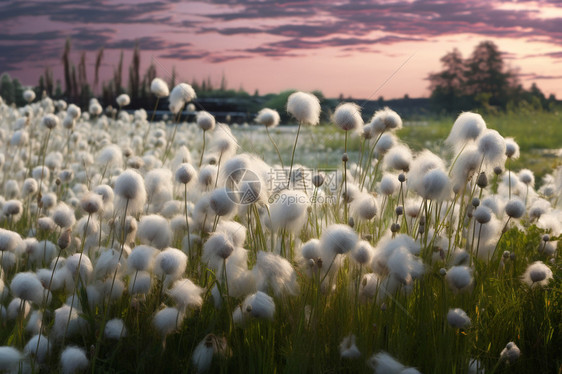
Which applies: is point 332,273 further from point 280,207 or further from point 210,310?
point 210,310

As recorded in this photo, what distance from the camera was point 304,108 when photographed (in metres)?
2.81

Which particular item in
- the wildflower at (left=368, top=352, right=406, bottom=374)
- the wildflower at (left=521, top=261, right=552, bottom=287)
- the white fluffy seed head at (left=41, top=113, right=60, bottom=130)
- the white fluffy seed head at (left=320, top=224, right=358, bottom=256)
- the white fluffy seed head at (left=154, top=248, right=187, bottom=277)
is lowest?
A: the wildflower at (left=368, top=352, right=406, bottom=374)

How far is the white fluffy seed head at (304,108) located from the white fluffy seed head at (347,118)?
0.38 feet

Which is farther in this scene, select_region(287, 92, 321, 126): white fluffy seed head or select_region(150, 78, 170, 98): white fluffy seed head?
select_region(150, 78, 170, 98): white fluffy seed head

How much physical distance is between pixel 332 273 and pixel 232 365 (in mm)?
550

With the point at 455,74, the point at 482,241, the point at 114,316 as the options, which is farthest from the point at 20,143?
the point at 455,74

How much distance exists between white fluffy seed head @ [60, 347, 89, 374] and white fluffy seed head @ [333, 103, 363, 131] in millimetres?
1461

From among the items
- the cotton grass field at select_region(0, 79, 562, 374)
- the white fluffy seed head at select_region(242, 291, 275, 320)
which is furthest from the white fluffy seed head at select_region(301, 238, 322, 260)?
the white fluffy seed head at select_region(242, 291, 275, 320)

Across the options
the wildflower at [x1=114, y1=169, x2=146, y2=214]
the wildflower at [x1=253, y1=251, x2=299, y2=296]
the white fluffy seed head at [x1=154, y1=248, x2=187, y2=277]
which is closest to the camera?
the wildflower at [x1=253, y1=251, x2=299, y2=296]

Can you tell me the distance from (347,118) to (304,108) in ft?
0.72

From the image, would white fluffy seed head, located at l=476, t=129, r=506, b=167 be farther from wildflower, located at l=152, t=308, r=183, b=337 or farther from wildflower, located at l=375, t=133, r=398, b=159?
wildflower, located at l=152, t=308, r=183, b=337

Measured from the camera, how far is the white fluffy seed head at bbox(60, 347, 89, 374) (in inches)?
90.3

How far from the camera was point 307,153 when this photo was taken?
12.0 m

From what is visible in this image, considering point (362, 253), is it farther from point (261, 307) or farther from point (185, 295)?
point (185, 295)
